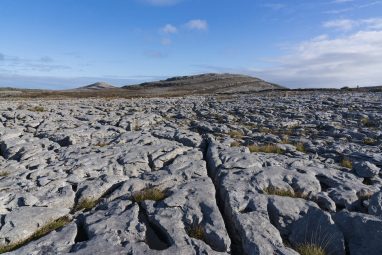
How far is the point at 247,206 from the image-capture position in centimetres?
1130

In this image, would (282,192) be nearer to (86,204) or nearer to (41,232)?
(86,204)

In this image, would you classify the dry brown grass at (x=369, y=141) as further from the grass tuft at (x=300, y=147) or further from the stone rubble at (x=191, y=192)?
the grass tuft at (x=300, y=147)

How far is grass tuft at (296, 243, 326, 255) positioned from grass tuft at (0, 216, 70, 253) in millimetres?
6703

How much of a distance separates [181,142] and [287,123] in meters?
9.83

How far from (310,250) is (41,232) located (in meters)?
7.31

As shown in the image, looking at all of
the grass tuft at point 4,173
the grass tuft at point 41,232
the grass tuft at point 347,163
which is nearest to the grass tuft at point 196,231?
the grass tuft at point 41,232

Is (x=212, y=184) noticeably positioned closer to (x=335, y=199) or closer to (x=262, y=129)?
(x=335, y=199)

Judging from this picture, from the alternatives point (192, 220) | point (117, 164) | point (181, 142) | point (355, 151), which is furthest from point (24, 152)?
point (355, 151)

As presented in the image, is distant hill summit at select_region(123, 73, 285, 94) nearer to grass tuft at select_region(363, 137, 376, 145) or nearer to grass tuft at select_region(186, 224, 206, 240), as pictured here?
grass tuft at select_region(363, 137, 376, 145)

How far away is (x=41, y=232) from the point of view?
1075cm

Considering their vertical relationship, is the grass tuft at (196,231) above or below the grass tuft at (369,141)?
below

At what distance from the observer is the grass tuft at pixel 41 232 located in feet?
32.9

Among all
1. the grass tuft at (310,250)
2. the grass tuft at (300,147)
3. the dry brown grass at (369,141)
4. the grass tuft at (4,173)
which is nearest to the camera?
the grass tuft at (310,250)

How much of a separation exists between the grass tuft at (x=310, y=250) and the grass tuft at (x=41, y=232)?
22.0ft
